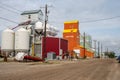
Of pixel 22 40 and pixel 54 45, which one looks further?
pixel 54 45

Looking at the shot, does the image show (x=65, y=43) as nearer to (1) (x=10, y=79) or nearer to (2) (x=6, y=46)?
(2) (x=6, y=46)

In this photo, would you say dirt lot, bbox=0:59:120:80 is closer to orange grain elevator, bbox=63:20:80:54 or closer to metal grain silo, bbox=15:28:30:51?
metal grain silo, bbox=15:28:30:51

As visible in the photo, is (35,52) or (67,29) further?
Result: (67,29)

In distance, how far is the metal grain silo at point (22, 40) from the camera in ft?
249

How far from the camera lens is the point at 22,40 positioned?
76062 mm

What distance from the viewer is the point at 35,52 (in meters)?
83.5

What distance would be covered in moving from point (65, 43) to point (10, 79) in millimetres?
77977

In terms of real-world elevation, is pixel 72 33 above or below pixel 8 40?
above

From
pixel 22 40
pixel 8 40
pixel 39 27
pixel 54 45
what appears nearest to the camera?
pixel 22 40

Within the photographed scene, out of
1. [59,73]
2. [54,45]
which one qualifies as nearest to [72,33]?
[54,45]

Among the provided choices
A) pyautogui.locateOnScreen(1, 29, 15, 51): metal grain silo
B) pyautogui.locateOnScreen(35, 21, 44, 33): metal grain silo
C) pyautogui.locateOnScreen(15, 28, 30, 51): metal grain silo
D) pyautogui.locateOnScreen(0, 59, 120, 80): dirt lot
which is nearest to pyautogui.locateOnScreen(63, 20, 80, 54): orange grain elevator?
pyautogui.locateOnScreen(35, 21, 44, 33): metal grain silo

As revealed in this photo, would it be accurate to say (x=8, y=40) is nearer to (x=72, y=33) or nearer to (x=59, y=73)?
(x=72, y=33)

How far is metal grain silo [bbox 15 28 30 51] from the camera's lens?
75.9 meters

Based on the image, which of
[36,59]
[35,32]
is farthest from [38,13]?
[36,59]
